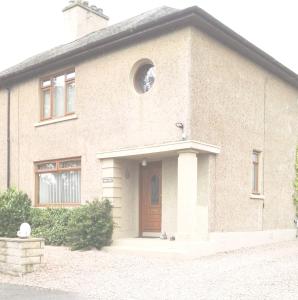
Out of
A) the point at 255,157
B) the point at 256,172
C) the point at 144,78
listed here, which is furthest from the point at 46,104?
the point at 256,172

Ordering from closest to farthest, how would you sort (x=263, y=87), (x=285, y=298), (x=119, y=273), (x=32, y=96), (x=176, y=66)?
(x=285, y=298) < (x=119, y=273) < (x=176, y=66) < (x=263, y=87) < (x=32, y=96)

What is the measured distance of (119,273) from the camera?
9523 millimetres

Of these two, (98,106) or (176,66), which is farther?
(98,106)

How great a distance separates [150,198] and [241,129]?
322cm

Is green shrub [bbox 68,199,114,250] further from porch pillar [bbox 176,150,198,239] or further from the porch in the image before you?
porch pillar [bbox 176,150,198,239]

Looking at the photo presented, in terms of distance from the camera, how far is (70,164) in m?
14.9

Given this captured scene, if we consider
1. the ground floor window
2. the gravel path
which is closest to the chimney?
the ground floor window

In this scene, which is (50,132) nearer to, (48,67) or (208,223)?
(48,67)

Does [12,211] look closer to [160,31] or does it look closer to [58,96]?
[58,96]

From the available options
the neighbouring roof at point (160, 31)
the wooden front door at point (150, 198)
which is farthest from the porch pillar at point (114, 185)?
the neighbouring roof at point (160, 31)

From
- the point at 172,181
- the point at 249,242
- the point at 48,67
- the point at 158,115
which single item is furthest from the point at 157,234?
the point at 48,67

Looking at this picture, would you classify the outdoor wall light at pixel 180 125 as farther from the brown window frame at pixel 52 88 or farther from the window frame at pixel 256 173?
the brown window frame at pixel 52 88

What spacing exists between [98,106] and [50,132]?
91.6 inches

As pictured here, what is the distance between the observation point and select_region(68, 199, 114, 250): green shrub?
12453 millimetres
